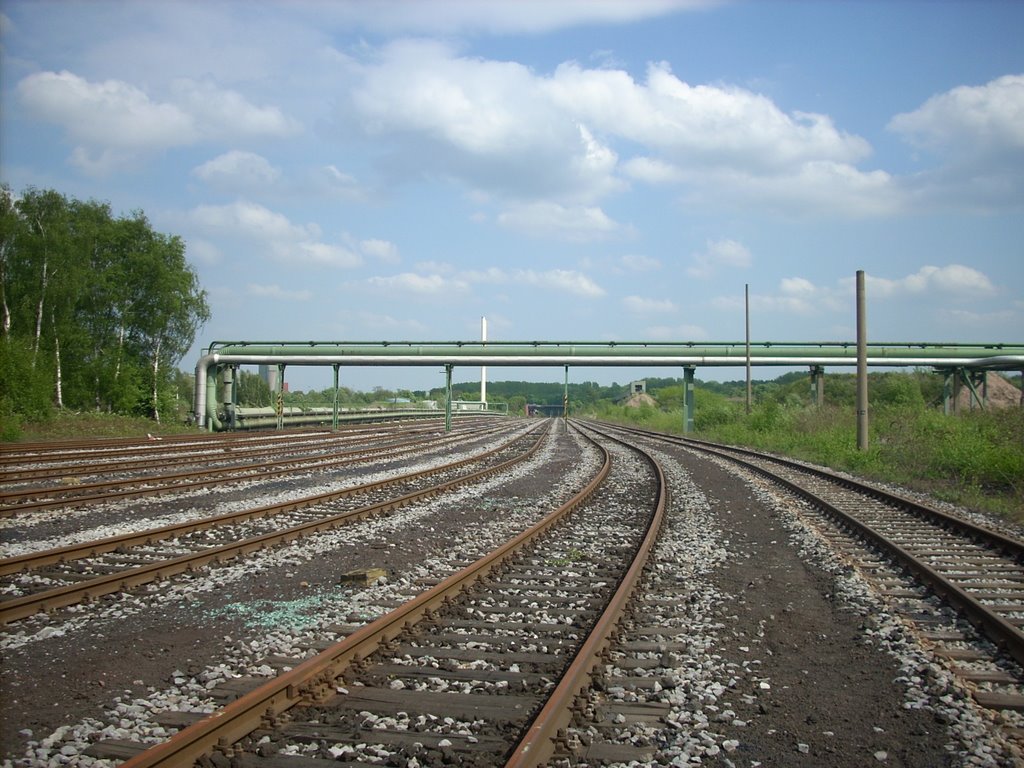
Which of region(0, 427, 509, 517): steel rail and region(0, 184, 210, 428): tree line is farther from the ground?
region(0, 184, 210, 428): tree line

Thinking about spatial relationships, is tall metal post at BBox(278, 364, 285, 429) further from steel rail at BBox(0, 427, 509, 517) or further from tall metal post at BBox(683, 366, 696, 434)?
steel rail at BBox(0, 427, 509, 517)

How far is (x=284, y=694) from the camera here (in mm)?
4320

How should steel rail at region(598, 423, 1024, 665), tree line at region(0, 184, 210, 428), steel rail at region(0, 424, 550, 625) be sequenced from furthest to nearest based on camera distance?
tree line at region(0, 184, 210, 428) → steel rail at region(0, 424, 550, 625) → steel rail at region(598, 423, 1024, 665)

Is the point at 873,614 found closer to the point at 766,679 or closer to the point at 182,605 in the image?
the point at 766,679

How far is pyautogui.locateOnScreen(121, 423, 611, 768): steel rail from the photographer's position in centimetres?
356

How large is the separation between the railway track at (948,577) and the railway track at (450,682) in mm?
2385

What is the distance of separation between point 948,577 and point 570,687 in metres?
5.41

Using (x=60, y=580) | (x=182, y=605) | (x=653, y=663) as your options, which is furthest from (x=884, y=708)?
(x=60, y=580)

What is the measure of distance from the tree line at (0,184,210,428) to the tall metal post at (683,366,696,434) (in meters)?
30.5

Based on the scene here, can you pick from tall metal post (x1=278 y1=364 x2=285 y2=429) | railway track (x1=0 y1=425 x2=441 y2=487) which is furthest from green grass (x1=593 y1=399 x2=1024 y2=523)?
tall metal post (x1=278 y1=364 x2=285 y2=429)

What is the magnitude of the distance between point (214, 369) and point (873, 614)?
42.1 metres

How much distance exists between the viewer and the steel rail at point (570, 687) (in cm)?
365

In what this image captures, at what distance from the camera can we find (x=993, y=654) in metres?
5.40

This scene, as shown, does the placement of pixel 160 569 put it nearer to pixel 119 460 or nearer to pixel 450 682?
pixel 450 682
